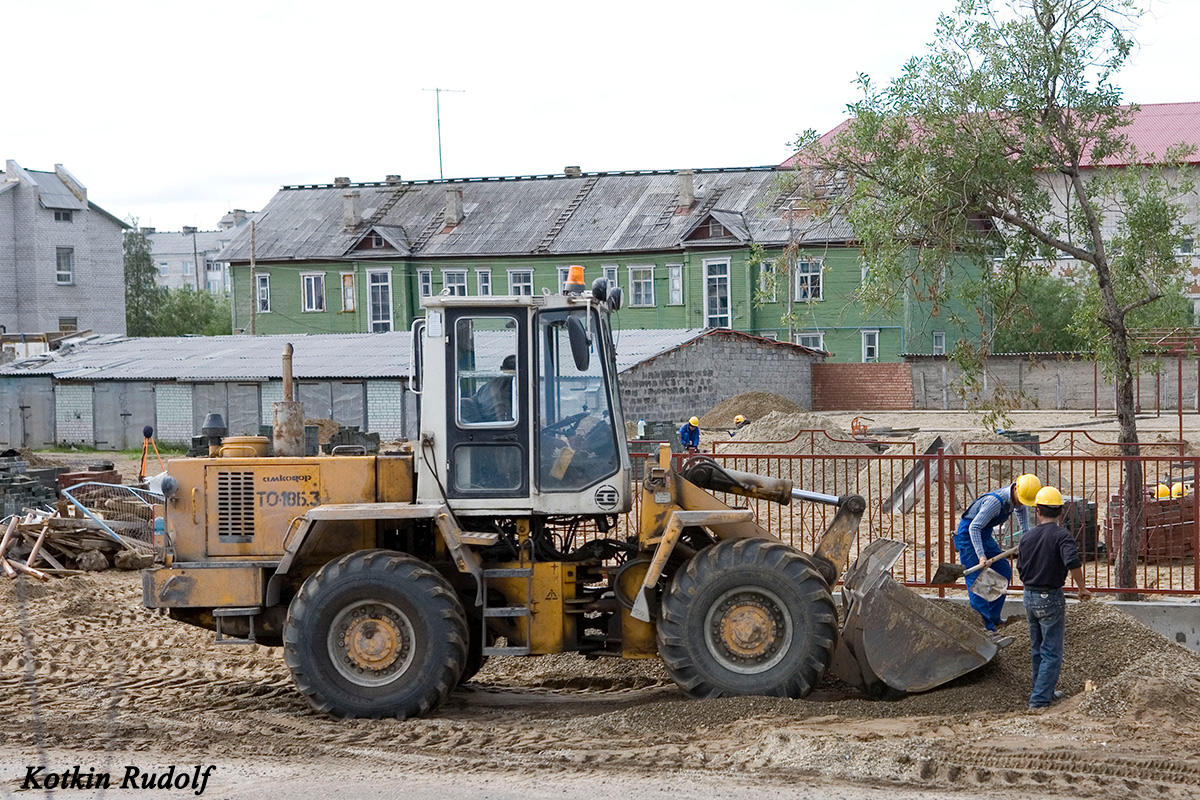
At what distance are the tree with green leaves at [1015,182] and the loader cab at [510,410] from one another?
4807mm

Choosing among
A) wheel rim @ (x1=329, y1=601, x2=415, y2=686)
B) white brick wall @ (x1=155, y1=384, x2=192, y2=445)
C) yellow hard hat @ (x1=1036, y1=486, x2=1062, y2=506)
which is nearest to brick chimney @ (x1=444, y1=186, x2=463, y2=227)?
white brick wall @ (x1=155, y1=384, x2=192, y2=445)

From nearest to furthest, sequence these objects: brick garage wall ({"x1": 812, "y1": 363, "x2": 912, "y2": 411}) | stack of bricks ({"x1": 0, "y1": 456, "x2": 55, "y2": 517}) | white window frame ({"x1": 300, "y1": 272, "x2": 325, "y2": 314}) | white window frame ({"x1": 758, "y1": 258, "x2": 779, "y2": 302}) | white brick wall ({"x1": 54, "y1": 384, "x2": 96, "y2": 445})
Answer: white window frame ({"x1": 758, "y1": 258, "x2": 779, "y2": 302})
stack of bricks ({"x1": 0, "y1": 456, "x2": 55, "y2": 517})
white brick wall ({"x1": 54, "y1": 384, "x2": 96, "y2": 445})
brick garage wall ({"x1": 812, "y1": 363, "x2": 912, "y2": 411})
white window frame ({"x1": 300, "y1": 272, "x2": 325, "y2": 314})

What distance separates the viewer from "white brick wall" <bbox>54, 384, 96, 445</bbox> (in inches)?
1500

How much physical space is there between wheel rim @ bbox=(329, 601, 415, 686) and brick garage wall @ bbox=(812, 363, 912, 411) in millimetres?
39046

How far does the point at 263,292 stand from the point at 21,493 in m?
39.8

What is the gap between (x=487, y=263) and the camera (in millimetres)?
52812

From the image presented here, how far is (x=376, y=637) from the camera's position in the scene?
826 cm

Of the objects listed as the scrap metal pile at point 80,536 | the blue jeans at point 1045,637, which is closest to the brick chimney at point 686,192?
the scrap metal pile at point 80,536

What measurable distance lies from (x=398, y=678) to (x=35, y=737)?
2304mm

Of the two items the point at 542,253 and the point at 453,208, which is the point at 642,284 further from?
the point at 453,208

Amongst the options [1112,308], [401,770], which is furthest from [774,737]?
[1112,308]

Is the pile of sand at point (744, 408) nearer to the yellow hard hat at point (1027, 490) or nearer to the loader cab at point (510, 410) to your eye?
the yellow hard hat at point (1027, 490)

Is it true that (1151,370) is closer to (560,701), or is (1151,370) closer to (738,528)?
(738,528)

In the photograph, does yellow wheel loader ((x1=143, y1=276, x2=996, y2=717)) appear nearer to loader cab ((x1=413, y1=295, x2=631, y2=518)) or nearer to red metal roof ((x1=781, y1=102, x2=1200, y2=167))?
loader cab ((x1=413, y1=295, x2=631, y2=518))
